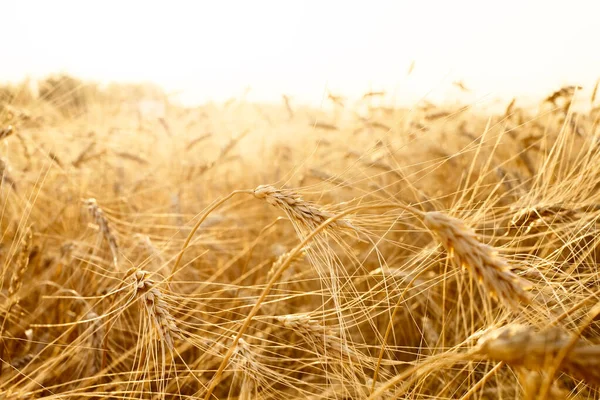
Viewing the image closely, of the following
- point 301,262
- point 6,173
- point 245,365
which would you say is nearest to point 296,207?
point 245,365

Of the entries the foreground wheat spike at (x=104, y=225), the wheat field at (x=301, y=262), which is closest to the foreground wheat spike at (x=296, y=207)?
the wheat field at (x=301, y=262)

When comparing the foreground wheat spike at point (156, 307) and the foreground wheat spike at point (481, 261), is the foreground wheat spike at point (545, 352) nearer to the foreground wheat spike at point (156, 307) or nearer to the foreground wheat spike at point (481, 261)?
the foreground wheat spike at point (481, 261)

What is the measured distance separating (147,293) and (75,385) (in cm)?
67

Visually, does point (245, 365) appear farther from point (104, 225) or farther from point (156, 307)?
point (104, 225)

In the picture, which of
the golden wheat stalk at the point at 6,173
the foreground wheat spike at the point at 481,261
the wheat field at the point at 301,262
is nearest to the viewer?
the foreground wheat spike at the point at 481,261

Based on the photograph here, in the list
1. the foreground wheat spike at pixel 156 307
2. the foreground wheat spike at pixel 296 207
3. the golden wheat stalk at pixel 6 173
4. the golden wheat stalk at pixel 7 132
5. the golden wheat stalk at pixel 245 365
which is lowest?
the golden wheat stalk at pixel 245 365

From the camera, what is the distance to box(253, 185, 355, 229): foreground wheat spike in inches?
42.0

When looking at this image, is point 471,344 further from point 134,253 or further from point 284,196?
point 134,253

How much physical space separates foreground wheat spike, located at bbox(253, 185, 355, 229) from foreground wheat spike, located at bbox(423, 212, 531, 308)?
27 cm

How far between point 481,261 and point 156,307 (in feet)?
2.24

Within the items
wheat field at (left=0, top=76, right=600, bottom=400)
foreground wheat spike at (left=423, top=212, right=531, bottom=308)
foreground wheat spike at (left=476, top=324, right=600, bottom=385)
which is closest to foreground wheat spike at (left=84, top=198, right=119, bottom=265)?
wheat field at (left=0, top=76, right=600, bottom=400)

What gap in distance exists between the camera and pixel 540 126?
292 centimetres

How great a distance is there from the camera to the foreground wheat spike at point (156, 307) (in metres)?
1.05

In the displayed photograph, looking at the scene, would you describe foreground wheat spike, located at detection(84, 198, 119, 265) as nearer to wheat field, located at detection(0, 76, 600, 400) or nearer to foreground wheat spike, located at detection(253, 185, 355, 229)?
wheat field, located at detection(0, 76, 600, 400)
